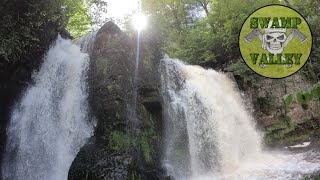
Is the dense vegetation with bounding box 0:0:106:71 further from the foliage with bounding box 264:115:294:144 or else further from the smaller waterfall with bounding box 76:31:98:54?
the foliage with bounding box 264:115:294:144

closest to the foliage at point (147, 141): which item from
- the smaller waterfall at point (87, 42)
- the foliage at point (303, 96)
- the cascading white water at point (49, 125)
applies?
the cascading white water at point (49, 125)

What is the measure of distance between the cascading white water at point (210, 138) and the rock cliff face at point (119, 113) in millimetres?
672

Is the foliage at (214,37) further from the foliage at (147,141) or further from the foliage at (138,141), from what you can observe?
the foliage at (138,141)

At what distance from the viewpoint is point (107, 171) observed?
7359 millimetres

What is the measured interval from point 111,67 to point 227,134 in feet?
15.6

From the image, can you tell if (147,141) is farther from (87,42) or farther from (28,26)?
(28,26)

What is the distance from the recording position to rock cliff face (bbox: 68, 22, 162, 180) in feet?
24.8

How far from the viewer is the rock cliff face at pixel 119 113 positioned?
24.8 feet

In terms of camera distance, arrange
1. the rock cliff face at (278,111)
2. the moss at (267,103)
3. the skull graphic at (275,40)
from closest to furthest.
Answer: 1. the skull graphic at (275,40)
2. the rock cliff face at (278,111)
3. the moss at (267,103)

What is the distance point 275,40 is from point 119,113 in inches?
206

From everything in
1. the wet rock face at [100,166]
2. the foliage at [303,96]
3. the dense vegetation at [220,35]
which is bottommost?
the wet rock face at [100,166]

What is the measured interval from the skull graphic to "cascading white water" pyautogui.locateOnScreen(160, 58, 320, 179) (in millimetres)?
2798

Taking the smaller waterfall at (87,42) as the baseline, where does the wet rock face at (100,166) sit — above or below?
below

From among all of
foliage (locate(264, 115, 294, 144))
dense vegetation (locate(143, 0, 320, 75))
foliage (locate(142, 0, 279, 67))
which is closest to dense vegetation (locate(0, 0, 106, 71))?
dense vegetation (locate(143, 0, 320, 75))
